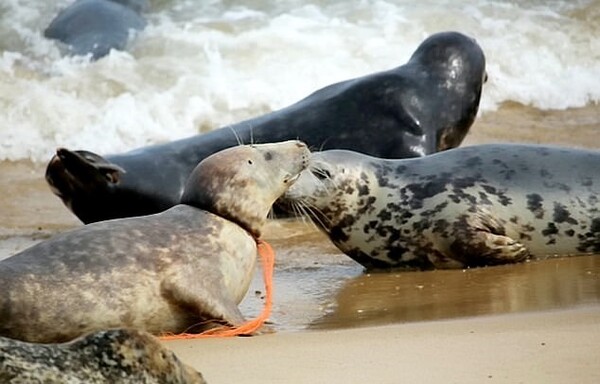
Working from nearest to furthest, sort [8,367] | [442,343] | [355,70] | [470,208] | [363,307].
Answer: [8,367]
[442,343]
[363,307]
[470,208]
[355,70]

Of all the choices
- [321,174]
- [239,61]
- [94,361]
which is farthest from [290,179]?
[239,61]

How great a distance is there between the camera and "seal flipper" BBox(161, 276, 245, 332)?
510 cm

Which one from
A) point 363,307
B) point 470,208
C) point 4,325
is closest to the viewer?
point 4,325

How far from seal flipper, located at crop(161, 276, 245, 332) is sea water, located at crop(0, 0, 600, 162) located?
5.03 meters

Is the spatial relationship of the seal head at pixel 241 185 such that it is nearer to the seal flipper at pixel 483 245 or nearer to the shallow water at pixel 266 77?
the shallow water at pixel 266 77

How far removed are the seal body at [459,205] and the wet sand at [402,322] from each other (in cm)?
11

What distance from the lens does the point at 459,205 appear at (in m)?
6.59

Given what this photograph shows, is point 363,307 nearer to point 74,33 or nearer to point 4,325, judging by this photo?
point 4,325

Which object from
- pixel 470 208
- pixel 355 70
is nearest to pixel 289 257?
pixel 470 208

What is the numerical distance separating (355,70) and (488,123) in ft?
5.14

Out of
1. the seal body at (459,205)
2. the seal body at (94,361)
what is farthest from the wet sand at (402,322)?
the seal body at (94,361)

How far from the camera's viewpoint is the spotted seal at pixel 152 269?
4934 millimetres

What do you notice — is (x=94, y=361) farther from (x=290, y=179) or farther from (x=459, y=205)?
(x=459, y=205)

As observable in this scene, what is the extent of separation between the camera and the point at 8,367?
291 cm
